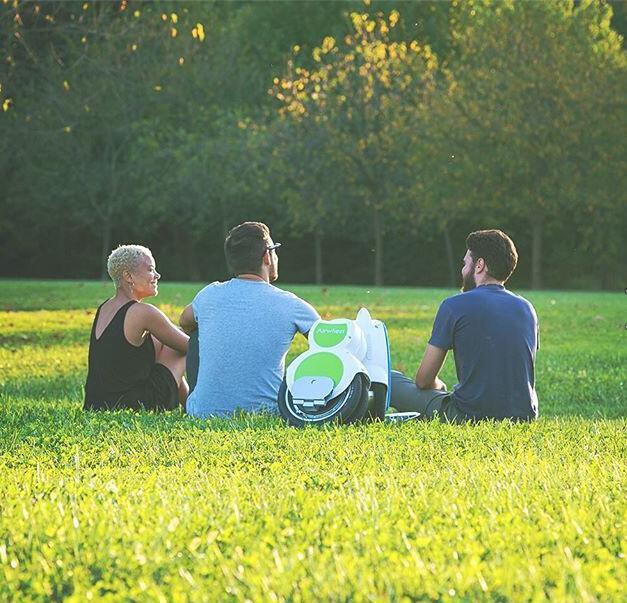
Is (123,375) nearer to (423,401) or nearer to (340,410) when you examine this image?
(340,410)

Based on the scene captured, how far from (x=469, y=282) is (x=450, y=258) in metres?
42.1

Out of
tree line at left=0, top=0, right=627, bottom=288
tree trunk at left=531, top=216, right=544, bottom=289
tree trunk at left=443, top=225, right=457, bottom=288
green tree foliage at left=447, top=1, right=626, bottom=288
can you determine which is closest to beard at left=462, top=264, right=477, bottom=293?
tree line at left=0, top=0, right=627, bottom=288

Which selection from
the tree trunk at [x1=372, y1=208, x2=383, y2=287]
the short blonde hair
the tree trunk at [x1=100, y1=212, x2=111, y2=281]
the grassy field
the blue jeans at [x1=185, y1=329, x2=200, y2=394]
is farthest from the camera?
the tree trunk at [x1=100, y1=212, x2=111, y2=281]

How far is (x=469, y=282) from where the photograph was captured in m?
8.41

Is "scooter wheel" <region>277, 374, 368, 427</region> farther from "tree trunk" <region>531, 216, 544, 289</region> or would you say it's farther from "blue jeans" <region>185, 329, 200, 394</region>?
"tree trunk" <region>531, 216, 544, 289</region>

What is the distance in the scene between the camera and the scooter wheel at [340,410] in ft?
25.9

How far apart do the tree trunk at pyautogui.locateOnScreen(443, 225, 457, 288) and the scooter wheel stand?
41.3 meters

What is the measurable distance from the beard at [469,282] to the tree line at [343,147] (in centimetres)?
2840

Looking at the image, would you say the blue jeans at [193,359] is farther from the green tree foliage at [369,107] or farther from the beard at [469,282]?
the green tree foliage at [369,107]

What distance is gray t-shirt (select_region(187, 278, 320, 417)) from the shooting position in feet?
28.0

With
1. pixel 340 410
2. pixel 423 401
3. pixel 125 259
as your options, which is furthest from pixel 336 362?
pixel 125 259

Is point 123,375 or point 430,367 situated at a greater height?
point 430,367

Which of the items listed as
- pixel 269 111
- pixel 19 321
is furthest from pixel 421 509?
pixel 269 111

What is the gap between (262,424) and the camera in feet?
26.2
